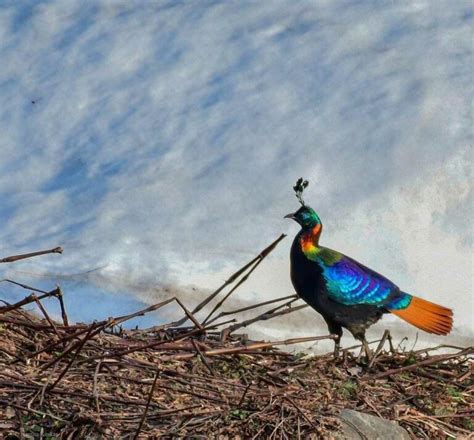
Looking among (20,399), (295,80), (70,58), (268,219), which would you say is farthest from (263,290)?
(20,399)

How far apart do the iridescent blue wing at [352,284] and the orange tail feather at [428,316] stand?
0.08 m

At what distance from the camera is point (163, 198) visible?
25.2ft

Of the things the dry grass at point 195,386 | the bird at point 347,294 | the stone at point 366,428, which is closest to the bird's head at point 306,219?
the bird at point 347,294

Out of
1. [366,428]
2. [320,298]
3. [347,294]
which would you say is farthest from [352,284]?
[366,428]

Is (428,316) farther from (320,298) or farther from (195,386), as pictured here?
(195,386)

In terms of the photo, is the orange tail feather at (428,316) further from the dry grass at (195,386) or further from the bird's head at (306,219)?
the bird's head at (306,219)

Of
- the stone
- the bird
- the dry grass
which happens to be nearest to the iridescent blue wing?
the bird

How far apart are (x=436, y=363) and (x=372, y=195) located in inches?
88.6

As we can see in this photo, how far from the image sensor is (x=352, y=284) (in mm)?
5625

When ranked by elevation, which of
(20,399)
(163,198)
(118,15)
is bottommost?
(163,198)

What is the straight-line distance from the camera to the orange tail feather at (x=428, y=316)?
5.66m

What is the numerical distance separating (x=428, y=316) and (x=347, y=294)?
0.37 m

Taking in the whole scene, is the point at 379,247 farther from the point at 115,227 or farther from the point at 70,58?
the point at 70,58

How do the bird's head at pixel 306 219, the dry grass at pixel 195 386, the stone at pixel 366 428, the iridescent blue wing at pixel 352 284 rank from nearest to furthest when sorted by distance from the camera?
1. the dry grass at pixel 195 386
2. the stone at pixel 366 428
3. the iridescent blue wing at pixel 352 284
4. the bird's head at pixel 306 219
